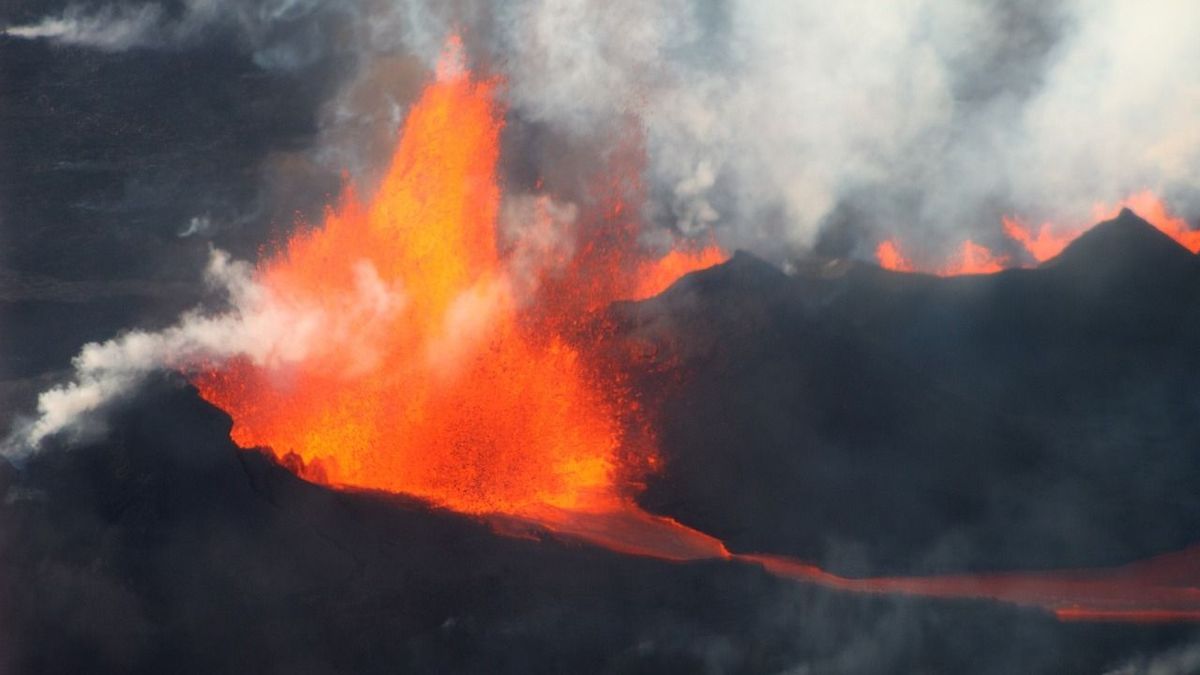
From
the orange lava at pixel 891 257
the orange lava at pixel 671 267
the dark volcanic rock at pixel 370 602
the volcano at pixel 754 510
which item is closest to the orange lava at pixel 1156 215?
the volcano at pixel 754 510

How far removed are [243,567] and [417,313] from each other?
473 centimetres

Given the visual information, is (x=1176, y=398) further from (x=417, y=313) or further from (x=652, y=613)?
(x=417, y=313)

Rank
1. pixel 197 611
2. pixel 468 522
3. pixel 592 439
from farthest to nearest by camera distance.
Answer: pixel 592 439 → pixel 468 522 → pixel 197 611

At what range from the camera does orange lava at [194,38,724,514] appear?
1603 cm

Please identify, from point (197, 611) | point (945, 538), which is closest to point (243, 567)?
point (197, 611)

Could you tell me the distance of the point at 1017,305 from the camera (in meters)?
16.0

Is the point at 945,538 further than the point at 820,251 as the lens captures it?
No

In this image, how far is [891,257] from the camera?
16875 millimetres

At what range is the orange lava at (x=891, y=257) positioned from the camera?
16.8 meters

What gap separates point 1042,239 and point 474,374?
7.79 meters

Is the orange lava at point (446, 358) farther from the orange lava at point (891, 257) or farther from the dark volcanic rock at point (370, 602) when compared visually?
the orange lava at point (891, 257)

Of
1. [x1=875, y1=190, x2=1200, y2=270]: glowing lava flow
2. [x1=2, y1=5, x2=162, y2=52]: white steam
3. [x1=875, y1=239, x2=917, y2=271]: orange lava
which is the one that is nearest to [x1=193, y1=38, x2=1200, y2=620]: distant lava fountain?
[x1=875, y1=190, x2=1200, y2=270]: glowing lava flow

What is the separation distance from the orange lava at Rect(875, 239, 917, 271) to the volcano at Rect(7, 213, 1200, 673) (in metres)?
0.61

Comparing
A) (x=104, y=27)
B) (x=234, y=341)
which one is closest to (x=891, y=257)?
(x=234, y=341)
